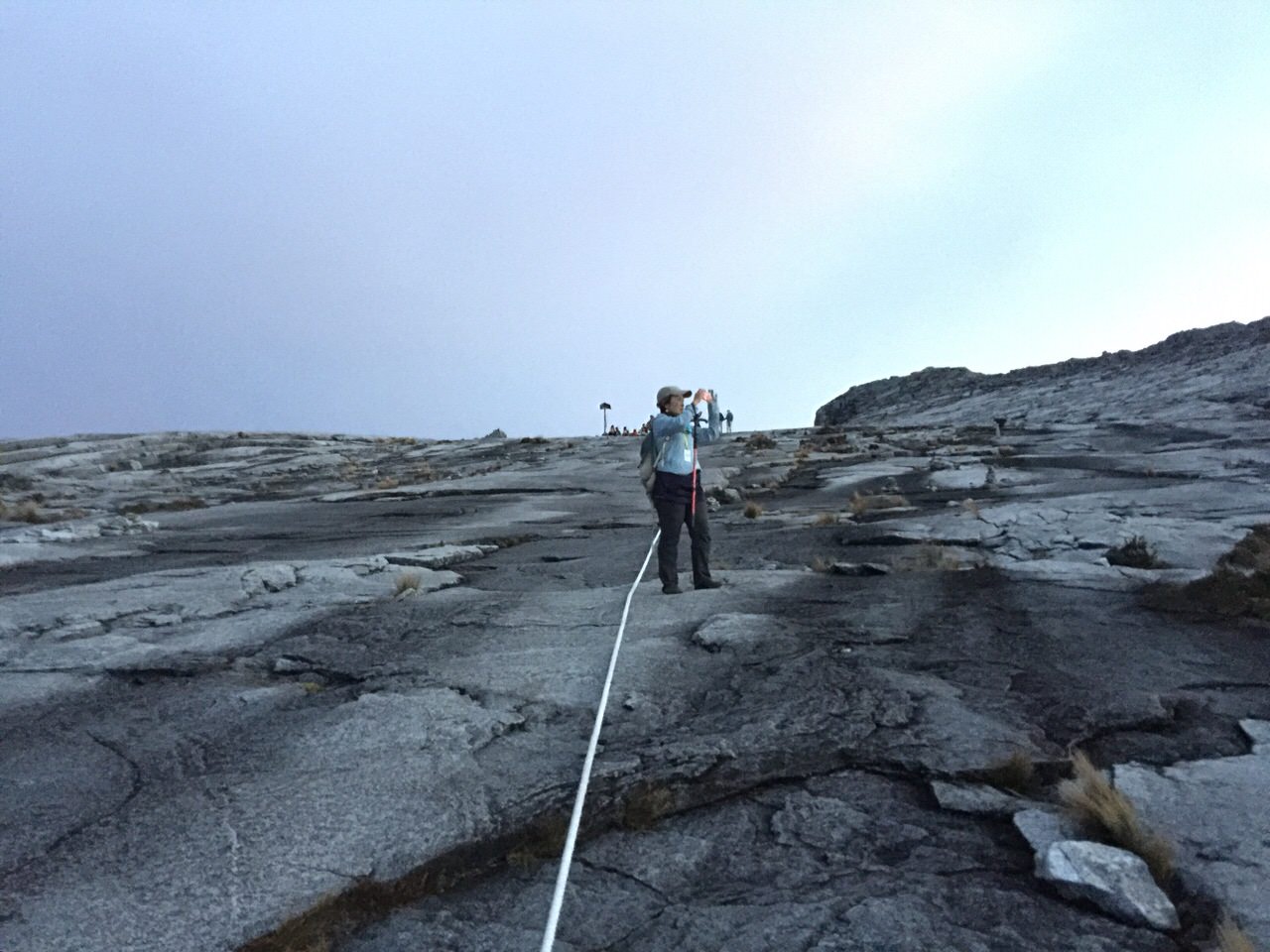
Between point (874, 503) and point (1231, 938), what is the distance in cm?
1147

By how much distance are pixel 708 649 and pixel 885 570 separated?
344 centimetres

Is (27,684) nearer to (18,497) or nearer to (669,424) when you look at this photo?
(669,424)

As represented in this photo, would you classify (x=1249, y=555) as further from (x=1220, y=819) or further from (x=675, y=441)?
(x=675, y=441)

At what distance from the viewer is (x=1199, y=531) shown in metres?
9.38

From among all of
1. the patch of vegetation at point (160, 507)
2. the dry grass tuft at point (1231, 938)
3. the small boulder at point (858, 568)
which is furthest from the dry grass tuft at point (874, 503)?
the patch of vegetation at point (160, 507)

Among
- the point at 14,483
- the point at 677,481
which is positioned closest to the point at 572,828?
the point at 677,481

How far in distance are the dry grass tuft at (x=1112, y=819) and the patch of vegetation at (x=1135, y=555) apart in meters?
5.50

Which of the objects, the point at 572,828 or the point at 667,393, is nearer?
the point at 572,828

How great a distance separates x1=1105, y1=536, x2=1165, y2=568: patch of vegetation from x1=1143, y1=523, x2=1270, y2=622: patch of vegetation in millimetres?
727

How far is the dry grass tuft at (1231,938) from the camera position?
8.61 feet

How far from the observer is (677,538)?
326 inches

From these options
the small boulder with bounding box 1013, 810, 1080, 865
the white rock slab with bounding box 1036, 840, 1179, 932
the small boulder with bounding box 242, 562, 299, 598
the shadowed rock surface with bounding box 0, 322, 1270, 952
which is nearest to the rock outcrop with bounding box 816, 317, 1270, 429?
the shadowed rock surface with bounding box 0, 322, 1270, 952

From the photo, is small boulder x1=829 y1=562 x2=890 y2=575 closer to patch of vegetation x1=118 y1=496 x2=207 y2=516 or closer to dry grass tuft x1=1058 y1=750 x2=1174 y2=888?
dry grass tuft x1=1058 y1=750 x2=1174 y2=888

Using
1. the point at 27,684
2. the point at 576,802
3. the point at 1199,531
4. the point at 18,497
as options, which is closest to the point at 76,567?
the point at 27,684
